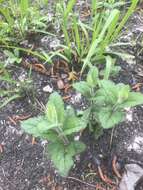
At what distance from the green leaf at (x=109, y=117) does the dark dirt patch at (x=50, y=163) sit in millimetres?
289

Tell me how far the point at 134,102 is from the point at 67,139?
301mm

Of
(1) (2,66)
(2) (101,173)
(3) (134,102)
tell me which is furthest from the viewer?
(1) (2,66)

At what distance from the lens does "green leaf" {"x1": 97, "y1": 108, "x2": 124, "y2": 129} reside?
1.41m

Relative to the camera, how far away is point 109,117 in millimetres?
1438


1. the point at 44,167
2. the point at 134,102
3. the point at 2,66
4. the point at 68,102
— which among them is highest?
the point at 134,102

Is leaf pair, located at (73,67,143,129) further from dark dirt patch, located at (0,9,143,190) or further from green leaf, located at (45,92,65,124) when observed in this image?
dark dirt patch, located at (0,9,143,190)

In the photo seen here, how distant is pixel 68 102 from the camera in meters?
1.85

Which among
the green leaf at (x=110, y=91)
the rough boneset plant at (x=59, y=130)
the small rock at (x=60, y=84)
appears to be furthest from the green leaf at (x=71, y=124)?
the small rock at (x=60, y=84)

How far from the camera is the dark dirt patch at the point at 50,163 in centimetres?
165

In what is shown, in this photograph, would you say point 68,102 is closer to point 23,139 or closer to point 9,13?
point 23,139

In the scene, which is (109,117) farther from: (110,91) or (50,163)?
(50,163)

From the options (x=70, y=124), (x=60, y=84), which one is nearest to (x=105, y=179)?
(x=70, y=124)

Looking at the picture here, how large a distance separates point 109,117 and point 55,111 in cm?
22

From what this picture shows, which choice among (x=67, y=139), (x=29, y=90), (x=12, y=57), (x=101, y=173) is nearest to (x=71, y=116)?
(x=67, y=139)
